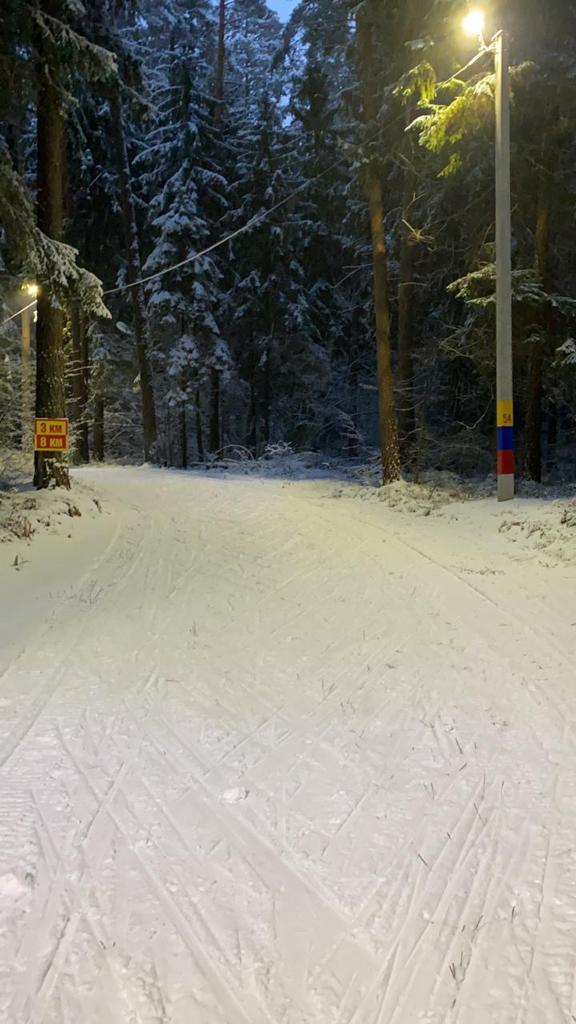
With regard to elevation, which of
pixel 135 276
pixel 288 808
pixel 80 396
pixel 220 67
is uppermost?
pixel 220 67

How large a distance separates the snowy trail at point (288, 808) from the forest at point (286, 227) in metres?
7.17

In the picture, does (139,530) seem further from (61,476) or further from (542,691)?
(542,691)

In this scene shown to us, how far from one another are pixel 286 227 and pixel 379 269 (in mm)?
11865

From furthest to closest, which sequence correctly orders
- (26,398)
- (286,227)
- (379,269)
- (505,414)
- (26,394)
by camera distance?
(286,227) → (26,398) → (26,394) → (379,269) → (505,414)

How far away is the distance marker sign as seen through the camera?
10.7 metres

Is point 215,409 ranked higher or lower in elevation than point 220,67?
lower

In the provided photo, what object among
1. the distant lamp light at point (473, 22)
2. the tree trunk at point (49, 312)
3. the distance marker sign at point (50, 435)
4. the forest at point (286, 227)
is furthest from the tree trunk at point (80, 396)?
the distant lamp light at point (473, 22)

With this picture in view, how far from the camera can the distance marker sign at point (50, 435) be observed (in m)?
10.7

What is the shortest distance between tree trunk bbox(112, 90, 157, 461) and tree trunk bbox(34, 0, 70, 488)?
37.8 feet

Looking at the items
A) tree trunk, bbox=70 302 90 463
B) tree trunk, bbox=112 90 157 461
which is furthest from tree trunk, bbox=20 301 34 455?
tree trunk, bbox=112 90 157 461

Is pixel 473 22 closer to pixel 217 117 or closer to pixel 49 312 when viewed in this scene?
pixel 49 312

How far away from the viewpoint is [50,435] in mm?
10766

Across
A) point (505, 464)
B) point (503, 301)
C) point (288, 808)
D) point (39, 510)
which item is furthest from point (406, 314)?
point (288, 808)

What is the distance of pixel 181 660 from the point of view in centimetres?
496
